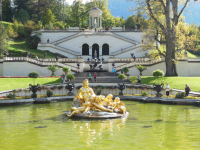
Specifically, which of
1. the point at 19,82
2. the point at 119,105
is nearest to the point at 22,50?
the point at 19,82

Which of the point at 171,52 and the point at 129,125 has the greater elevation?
the point at 171,52

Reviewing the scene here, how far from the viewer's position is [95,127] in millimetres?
12258

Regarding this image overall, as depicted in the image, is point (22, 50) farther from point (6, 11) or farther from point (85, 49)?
point (6, 11)

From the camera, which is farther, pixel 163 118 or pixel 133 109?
pixel 133 109

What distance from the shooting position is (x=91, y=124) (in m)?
12.9

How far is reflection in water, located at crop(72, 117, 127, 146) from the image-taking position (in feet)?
34.3

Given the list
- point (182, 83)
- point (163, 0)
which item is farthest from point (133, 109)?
point (163, 0)

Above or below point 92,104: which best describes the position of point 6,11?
above

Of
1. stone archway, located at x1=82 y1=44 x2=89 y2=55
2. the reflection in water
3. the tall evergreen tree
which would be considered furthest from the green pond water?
the tall evergreen tree

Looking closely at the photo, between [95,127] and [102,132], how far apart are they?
1033 millimetres

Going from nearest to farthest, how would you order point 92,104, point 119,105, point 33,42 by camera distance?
point 92,104, point 119,105, point 33,42

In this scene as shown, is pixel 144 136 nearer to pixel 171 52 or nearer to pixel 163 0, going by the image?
pixel 171 52

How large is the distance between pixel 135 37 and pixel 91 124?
49925 mm

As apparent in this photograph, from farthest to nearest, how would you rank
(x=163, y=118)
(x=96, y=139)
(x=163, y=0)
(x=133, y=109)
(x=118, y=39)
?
1. (x=118, y=39)
2. (x=163, y=0)
3. (x=133, y=109)
4. (x=163, y=118)
5. (x=96, y=139)
